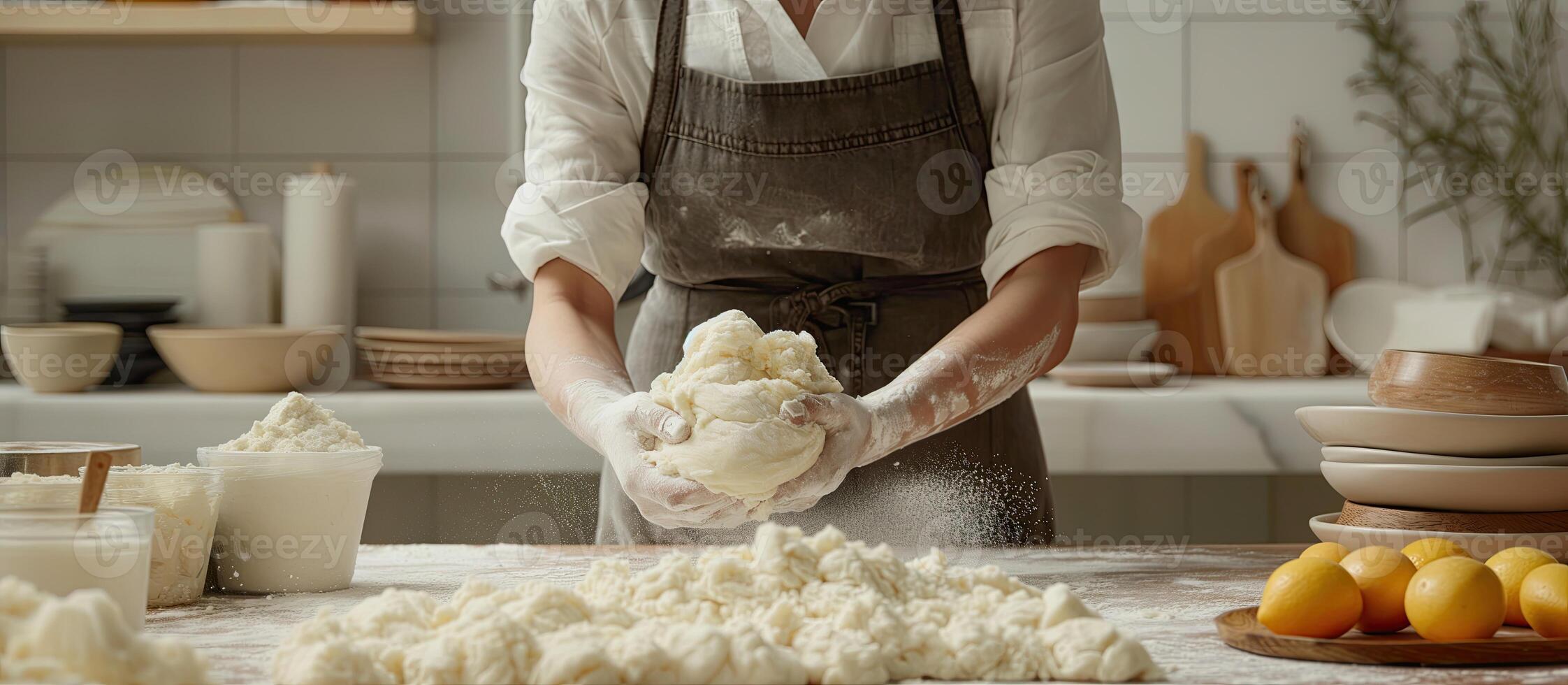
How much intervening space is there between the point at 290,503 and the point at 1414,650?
3.25 ft

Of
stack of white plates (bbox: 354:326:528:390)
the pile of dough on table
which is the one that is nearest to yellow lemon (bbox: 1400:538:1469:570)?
the pile of dough on table

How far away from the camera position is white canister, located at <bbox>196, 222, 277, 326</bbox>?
2898mm

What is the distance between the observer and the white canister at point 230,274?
2898 mm

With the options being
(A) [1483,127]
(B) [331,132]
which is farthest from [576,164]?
(A) [1483,127]

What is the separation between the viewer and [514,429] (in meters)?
2.50

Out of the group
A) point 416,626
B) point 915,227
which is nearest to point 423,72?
point 915,227

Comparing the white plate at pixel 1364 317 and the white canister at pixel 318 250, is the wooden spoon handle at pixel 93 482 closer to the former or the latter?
the white canister at pixel 318 250

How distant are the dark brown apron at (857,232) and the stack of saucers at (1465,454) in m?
0.53

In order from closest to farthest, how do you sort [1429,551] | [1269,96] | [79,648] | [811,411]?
[79,648] → [1429,551] → [811,411] → [1269,96]

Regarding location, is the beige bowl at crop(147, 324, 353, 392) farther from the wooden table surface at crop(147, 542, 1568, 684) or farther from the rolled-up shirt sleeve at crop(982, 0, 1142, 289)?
the rolled-up shirt sleeve at crop(982, 0, 1142, 289)

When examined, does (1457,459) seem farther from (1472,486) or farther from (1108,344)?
(1108,344)

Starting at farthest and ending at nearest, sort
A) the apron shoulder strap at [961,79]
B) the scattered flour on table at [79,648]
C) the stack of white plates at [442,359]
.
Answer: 1. the stack of white plates at [442,359]
2. the apron shoulder strap at [961,79]
3. the scattered flour on table at [79,648]

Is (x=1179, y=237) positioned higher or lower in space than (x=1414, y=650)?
higher

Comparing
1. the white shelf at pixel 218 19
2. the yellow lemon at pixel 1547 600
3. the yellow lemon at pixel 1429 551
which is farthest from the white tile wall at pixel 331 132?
the yellow lemon at pixel 1547 600
